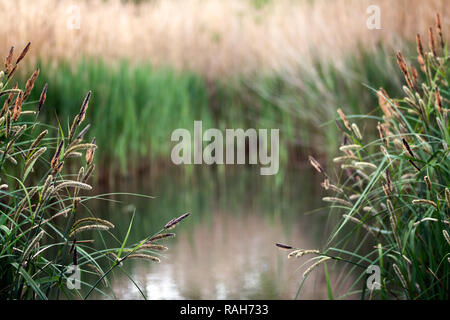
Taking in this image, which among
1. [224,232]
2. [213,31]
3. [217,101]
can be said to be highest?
[213,31]

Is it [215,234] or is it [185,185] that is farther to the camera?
[185,185]

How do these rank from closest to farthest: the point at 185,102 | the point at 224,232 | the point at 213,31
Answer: the point at 224,232, the point at 185,102, the point at 213,31

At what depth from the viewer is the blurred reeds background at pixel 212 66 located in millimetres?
5480

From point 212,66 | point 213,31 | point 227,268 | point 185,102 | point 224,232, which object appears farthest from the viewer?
point 213,31

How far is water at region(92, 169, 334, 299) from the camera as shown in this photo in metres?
2.92

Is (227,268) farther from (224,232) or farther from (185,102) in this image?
(185,102)

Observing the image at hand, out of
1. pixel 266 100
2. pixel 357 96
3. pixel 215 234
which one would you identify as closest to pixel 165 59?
pixel 266 100

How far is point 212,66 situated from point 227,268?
521 centimetres

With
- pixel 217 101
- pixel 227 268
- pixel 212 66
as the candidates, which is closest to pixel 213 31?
pixel 212 66

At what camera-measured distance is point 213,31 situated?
8.82 metres

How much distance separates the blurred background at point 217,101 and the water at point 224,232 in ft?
0.03

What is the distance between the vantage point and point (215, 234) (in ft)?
13.1
